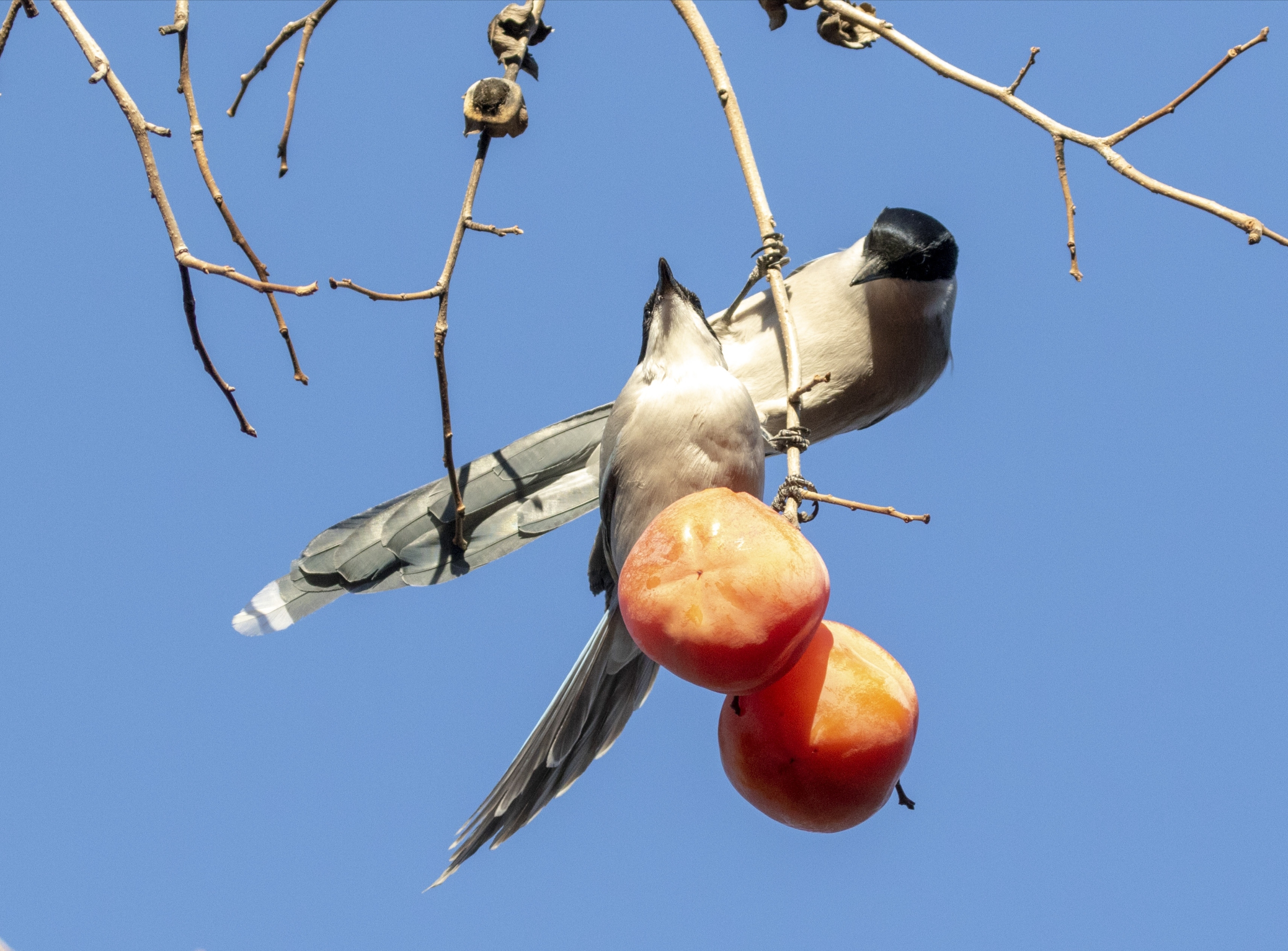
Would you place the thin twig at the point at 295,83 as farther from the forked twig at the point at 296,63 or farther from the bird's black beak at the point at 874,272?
the bird's black beak at the point at 874,272

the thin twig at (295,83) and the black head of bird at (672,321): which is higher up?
the thin twig at (295,83)

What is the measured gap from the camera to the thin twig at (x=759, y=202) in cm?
184

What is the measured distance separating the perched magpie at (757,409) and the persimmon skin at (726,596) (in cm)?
116

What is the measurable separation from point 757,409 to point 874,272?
677mm

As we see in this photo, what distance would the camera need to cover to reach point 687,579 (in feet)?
5.11

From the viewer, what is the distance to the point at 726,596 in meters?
1.53

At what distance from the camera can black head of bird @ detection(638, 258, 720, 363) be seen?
2.50 metres

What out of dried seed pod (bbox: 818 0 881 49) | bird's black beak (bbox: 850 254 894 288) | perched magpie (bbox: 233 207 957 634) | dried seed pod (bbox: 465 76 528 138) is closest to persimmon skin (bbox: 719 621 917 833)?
perched magpie (bbox: 233 207 957 634)

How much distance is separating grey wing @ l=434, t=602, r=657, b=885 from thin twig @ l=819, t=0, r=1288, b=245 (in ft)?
4.10

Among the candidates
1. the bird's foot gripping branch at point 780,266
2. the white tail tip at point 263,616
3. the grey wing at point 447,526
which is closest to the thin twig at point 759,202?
the bird's foot gripping branch at point 780,266

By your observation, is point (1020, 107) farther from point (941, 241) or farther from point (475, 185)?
point (941, 241)

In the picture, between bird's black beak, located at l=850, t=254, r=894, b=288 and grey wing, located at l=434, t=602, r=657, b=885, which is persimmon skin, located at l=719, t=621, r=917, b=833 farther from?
bird's black beak, located at l=850, t=254, r=894, b=288

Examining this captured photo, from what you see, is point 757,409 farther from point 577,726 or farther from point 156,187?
point 156,187

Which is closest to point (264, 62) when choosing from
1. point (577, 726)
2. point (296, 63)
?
point (296, 63)
